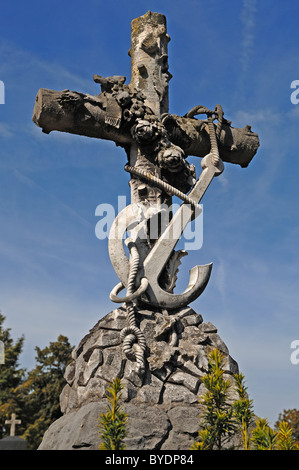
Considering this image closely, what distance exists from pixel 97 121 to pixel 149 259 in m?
1.61

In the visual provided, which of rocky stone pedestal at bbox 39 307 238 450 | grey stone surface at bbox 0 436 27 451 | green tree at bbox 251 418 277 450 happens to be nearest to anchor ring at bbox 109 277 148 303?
rocky stone pedestal at bbox 39 307 238 450

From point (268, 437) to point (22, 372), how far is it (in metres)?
23.7

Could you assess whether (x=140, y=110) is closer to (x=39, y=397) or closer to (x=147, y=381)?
(x=147, y=381)

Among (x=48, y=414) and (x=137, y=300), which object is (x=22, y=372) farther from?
(x=137, y=300)

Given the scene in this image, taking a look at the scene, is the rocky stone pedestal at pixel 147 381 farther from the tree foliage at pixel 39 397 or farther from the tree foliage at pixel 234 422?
the tree foliage at pixel 39 397

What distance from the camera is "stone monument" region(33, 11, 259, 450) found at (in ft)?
15.9

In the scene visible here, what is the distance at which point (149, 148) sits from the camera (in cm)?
628

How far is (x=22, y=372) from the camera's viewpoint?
25.8 meters

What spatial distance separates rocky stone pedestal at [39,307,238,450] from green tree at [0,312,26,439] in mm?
18436

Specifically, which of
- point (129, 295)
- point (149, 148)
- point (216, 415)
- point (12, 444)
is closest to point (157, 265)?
point (129, 295)

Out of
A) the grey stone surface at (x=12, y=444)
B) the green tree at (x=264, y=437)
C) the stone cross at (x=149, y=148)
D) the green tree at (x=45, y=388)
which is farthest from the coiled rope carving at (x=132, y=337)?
the green tree at (x=45, y=388)

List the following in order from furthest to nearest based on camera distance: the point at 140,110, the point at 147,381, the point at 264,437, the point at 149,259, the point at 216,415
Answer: the point at 140,110 < the point at 149,259 < the point at 147,381 < the point at 216,415 < the point at 264,437
